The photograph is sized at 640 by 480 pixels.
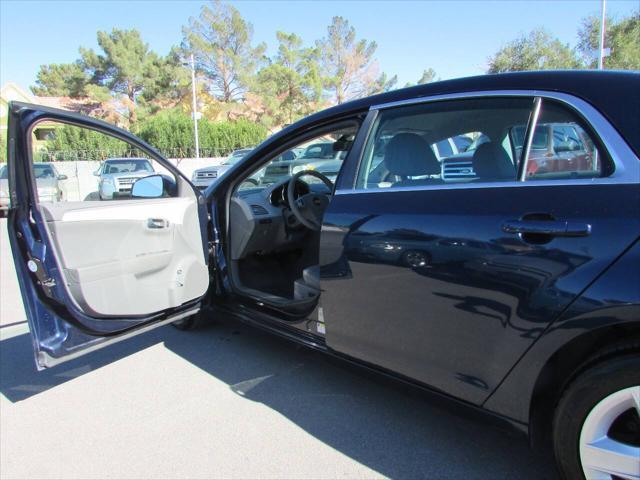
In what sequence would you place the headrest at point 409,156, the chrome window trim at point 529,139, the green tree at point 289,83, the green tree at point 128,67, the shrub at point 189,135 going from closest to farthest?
the chrome window trim at point 529,139 < the headrest at point 409,156 < the shrub at point 189,135 < the green tree at point 128,67 < the green tree at point 289,83

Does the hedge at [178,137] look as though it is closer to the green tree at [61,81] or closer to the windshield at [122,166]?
the green tree at [61,81]

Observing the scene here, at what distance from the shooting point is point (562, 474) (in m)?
1.66

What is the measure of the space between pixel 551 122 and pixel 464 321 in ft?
2.77

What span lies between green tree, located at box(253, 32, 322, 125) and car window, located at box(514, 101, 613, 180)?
4022 cm

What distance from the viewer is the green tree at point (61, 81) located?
127 ft

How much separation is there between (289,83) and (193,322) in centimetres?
3974

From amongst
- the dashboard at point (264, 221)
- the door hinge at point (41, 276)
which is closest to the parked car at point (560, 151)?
the dashboard at point (264, 221)

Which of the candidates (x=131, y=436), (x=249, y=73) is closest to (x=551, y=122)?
(x=131, y=436)

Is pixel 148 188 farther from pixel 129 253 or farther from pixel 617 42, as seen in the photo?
pixel 617 42

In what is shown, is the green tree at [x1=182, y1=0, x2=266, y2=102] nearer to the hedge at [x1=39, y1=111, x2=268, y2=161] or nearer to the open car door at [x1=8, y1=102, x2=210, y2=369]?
the hedge at [x1=39, y1=111, x2=268, y2=161]

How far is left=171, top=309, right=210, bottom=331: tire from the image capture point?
3658 mm

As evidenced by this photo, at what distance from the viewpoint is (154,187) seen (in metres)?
2.94

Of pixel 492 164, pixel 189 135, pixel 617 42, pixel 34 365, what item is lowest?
pixel 34 365

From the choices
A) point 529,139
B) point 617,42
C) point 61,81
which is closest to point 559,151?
point 529,139
